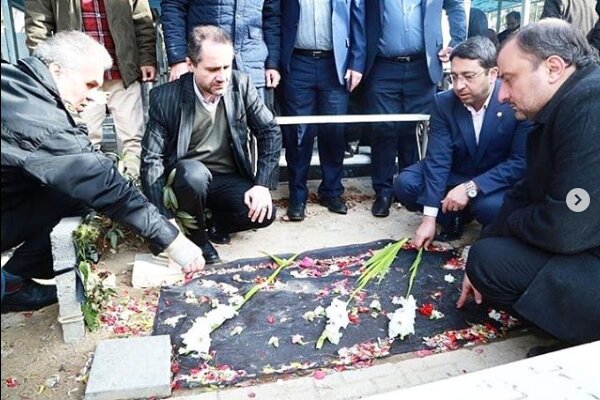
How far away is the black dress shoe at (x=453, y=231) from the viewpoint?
3702 millimetres

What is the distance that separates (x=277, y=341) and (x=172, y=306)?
650 mm

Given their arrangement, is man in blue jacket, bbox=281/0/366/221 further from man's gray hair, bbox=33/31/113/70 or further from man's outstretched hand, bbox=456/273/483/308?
man's gray hair, bbox=33/31/113/70

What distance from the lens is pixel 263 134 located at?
3543 millimetres

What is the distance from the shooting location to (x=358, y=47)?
4086 mm

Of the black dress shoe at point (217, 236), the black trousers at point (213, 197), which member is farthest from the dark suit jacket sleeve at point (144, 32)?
the black dress shoe at point (217, 236)

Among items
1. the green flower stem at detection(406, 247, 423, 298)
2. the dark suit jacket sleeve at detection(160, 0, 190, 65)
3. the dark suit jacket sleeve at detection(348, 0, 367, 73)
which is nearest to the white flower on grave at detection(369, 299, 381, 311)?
the green flower stem at detection(406, 247, 423, 298)

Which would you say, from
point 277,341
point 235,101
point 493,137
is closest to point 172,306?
point 277,341

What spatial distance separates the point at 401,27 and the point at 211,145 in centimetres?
174

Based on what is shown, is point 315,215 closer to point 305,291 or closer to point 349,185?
point 349,185

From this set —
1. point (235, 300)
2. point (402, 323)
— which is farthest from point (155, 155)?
point (402, 323)

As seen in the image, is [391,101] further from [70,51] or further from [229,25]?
[70,51]

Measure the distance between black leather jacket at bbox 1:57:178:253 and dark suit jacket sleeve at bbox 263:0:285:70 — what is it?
211 cm

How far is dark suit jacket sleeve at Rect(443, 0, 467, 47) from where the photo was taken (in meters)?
4.24

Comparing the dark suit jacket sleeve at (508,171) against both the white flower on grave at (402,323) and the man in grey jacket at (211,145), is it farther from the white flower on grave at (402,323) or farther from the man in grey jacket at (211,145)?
the man in grey jacket at (211,145)
